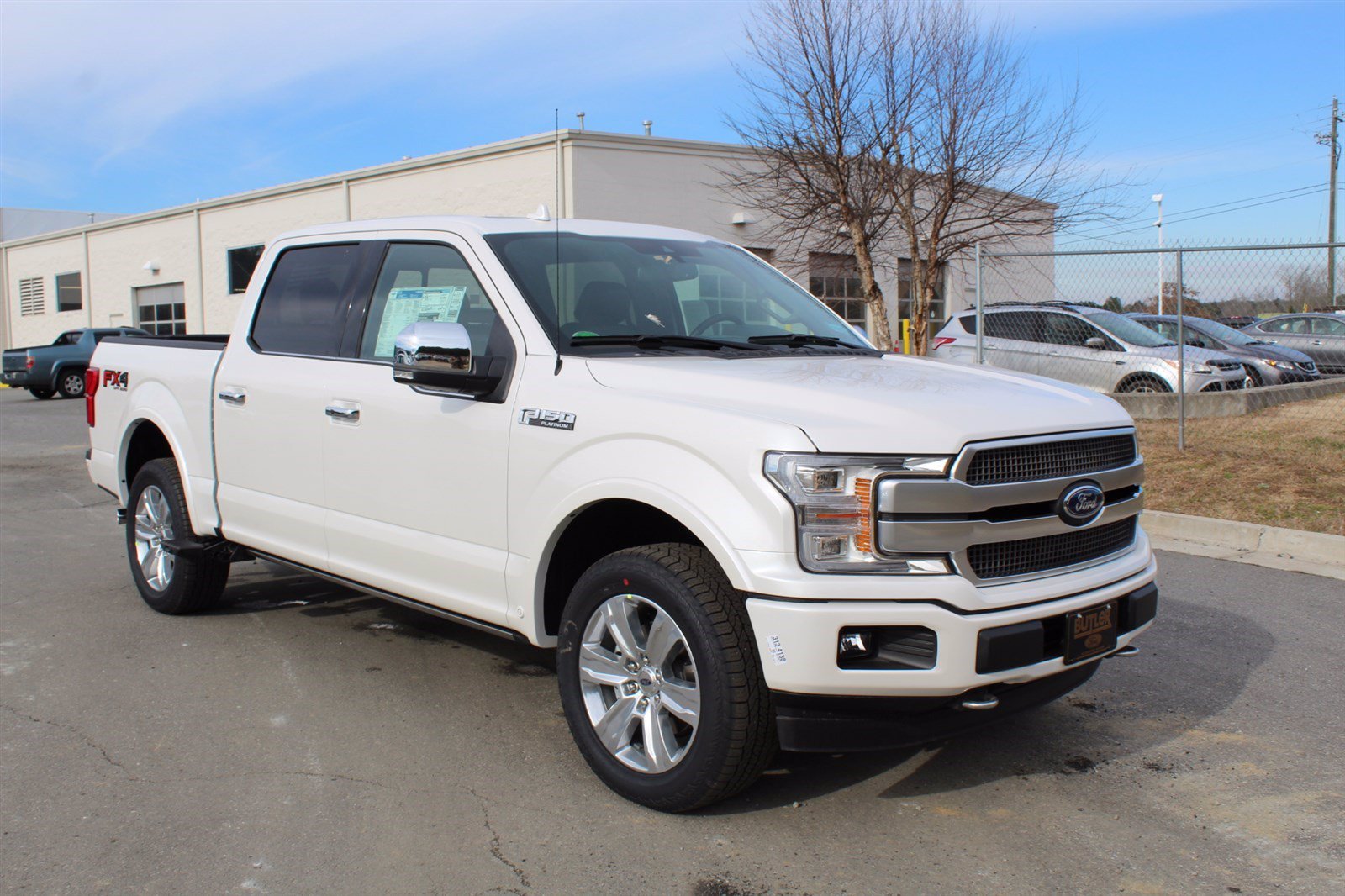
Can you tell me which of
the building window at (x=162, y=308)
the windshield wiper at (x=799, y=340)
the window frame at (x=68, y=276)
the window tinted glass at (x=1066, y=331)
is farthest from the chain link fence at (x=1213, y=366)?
the window frame at (x=68, y=276)

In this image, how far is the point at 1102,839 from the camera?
3441 mm

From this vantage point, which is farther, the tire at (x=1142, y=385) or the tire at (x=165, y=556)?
the tire at (x=1142, y=385)

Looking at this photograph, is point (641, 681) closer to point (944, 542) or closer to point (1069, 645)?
point (944, 542)

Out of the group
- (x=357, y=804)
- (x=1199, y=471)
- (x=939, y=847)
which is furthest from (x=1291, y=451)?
(x=357, y=804)

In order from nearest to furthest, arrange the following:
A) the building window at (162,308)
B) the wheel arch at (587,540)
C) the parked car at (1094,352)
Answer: the wheel arch at (587,540) → the parked car at (1094,352) → the building window at (162,308)

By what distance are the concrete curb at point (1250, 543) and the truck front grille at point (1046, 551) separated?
13.9 feet

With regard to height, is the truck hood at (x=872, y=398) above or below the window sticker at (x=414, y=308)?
below

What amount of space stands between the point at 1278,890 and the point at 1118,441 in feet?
4.69

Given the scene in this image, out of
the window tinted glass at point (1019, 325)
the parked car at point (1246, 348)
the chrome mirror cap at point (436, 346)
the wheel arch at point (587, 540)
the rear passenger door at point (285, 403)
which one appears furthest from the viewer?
the parked car at point (1246, 348)

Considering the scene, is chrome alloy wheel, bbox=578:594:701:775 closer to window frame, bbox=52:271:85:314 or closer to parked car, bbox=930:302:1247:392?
parked car, bbox=930:302:1247:392

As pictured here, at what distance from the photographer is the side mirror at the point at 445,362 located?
3.94 meters

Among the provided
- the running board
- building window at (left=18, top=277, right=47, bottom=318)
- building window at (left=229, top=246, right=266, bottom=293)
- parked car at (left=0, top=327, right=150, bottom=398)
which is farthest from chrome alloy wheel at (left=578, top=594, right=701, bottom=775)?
building window at (left=18, top=277, right=47, bottom=318)

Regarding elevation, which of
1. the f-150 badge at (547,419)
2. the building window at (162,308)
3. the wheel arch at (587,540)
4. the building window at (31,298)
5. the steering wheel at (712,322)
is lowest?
the wheel arch at (587,540)

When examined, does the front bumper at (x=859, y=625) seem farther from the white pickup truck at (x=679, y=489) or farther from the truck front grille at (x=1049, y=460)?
the truck front grille at (x=1049, y=460)
